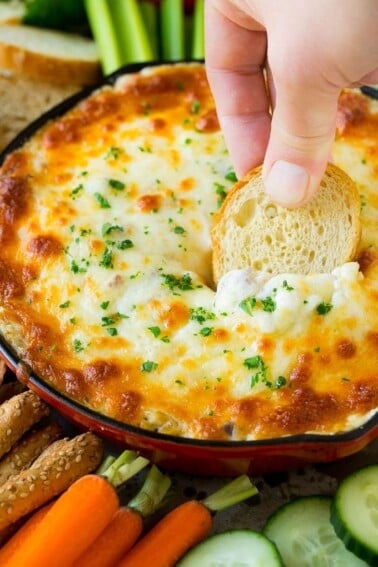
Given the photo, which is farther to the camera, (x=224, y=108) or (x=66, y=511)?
(x=224, y=108)

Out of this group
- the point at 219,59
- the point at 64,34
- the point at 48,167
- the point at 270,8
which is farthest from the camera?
the point at 64,34

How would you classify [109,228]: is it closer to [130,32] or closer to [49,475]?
[49,475]

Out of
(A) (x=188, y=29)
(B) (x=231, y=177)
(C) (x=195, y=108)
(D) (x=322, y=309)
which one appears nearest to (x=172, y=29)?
(A) (x=188, y=29)

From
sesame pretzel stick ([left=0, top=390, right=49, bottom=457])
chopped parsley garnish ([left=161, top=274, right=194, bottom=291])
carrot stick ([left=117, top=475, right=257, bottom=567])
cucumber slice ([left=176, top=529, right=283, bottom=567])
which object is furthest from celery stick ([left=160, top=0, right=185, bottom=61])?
cucumber slice ([left=176, top=529, right=283, bottom=567])

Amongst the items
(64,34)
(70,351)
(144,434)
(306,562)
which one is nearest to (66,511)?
(144,434)

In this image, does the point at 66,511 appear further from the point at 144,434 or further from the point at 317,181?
the point at 317,181

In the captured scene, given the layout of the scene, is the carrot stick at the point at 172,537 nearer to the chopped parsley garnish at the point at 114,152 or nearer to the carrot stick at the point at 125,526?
the carrot stick at the point at 125,526

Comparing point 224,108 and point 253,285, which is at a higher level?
point 224,108
